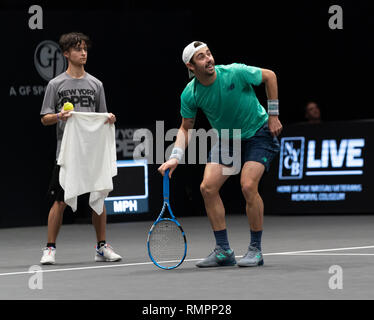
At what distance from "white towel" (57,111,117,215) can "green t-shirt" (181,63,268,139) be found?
3.58ft

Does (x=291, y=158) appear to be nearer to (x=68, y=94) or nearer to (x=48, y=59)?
(x=48, y=59)

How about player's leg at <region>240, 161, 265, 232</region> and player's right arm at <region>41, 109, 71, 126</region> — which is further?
player's right arm at <region>41, 109, 71, 126</region>

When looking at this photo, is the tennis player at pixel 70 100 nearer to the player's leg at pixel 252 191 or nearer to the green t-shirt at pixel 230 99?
the green t-shirt at pixel 230 99

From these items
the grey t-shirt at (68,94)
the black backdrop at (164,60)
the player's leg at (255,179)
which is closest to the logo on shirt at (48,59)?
the black backdrop at (164,60)

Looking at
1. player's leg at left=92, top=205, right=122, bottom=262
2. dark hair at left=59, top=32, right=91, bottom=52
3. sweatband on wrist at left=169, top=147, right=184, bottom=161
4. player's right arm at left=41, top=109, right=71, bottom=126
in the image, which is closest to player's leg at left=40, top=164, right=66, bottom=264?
player's leg at left=92, top=205, right=122, bottom=262

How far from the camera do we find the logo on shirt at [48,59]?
41.8 ft

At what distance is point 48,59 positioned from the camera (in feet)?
41.9

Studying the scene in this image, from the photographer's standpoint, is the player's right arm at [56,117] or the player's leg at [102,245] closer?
the player's right arm at [56,117]

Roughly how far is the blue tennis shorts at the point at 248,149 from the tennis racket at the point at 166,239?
1.87 ft

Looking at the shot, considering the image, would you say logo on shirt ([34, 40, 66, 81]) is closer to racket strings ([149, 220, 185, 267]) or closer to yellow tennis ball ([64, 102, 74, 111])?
yellow tennis ball ([64, 102, 74, 111])

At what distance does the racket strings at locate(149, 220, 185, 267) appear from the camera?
7.48 m

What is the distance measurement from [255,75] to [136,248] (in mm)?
2824

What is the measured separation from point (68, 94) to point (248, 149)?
1.75 meters
